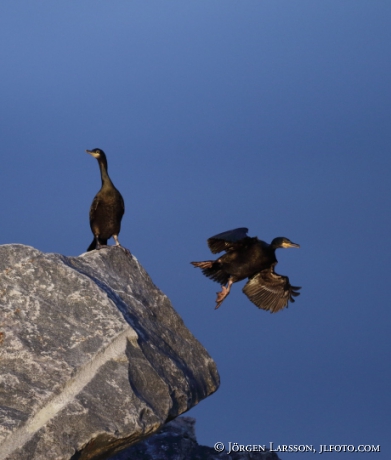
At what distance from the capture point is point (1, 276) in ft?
19.8

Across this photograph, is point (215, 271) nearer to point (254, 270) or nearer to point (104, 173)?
point (254, 270)

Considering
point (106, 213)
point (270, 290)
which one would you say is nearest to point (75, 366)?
point (106, 213)

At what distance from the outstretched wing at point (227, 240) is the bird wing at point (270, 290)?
442 mm

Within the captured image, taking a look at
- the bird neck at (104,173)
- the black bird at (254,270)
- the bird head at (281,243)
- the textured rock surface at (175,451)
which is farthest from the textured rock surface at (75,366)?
the bird head at (281,243)

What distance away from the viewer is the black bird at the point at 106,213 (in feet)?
26.4

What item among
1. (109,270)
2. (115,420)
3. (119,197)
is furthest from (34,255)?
(119,197)

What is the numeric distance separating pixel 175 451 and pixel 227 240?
6.38 feet

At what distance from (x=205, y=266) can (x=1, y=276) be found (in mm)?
2881

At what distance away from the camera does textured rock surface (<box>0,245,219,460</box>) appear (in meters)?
5.46

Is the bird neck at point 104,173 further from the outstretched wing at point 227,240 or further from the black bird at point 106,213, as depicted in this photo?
the outstretched wing at point 227,240

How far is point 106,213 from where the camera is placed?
805cm

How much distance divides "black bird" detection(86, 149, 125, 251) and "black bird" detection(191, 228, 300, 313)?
90 cm

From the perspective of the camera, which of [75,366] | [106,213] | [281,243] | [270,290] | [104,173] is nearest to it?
[75,366]

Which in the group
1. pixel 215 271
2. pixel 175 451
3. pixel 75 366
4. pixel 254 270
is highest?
pixel 215 271
